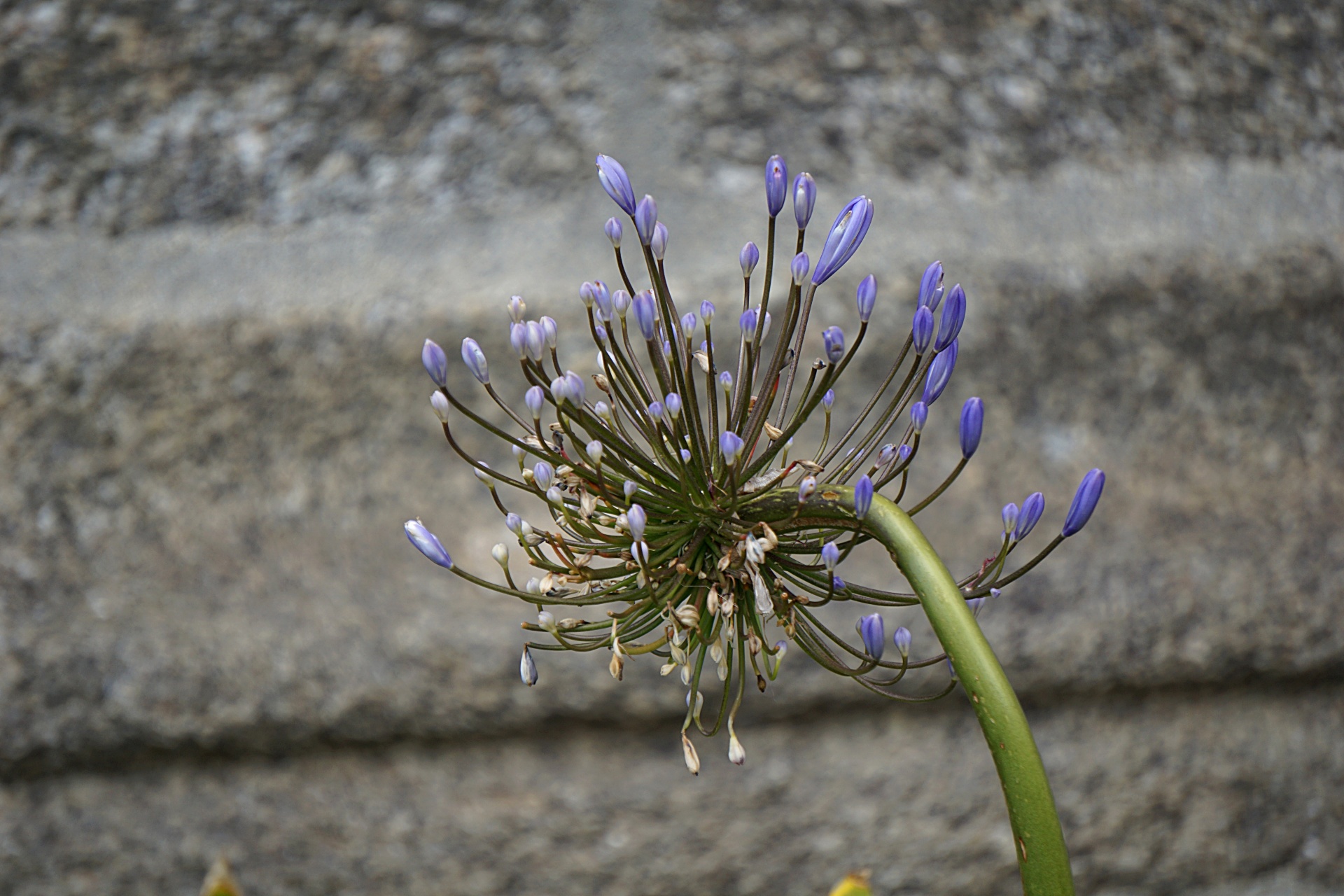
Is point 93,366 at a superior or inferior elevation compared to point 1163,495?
inferior

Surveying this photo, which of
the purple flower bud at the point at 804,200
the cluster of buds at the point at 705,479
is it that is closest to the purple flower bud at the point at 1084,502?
the cluster of buds at the point at 705,479

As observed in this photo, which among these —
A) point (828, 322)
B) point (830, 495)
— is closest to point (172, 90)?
point (828, 322)

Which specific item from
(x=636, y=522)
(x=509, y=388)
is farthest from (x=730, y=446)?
(x=509, y=388)

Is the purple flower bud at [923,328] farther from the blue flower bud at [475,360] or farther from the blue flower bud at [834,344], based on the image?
the blue flower bud at [475,360]

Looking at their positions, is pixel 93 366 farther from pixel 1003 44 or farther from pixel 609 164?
pixel 1003 44

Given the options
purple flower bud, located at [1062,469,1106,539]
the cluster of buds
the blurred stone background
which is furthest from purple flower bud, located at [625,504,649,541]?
the blurred stone background
